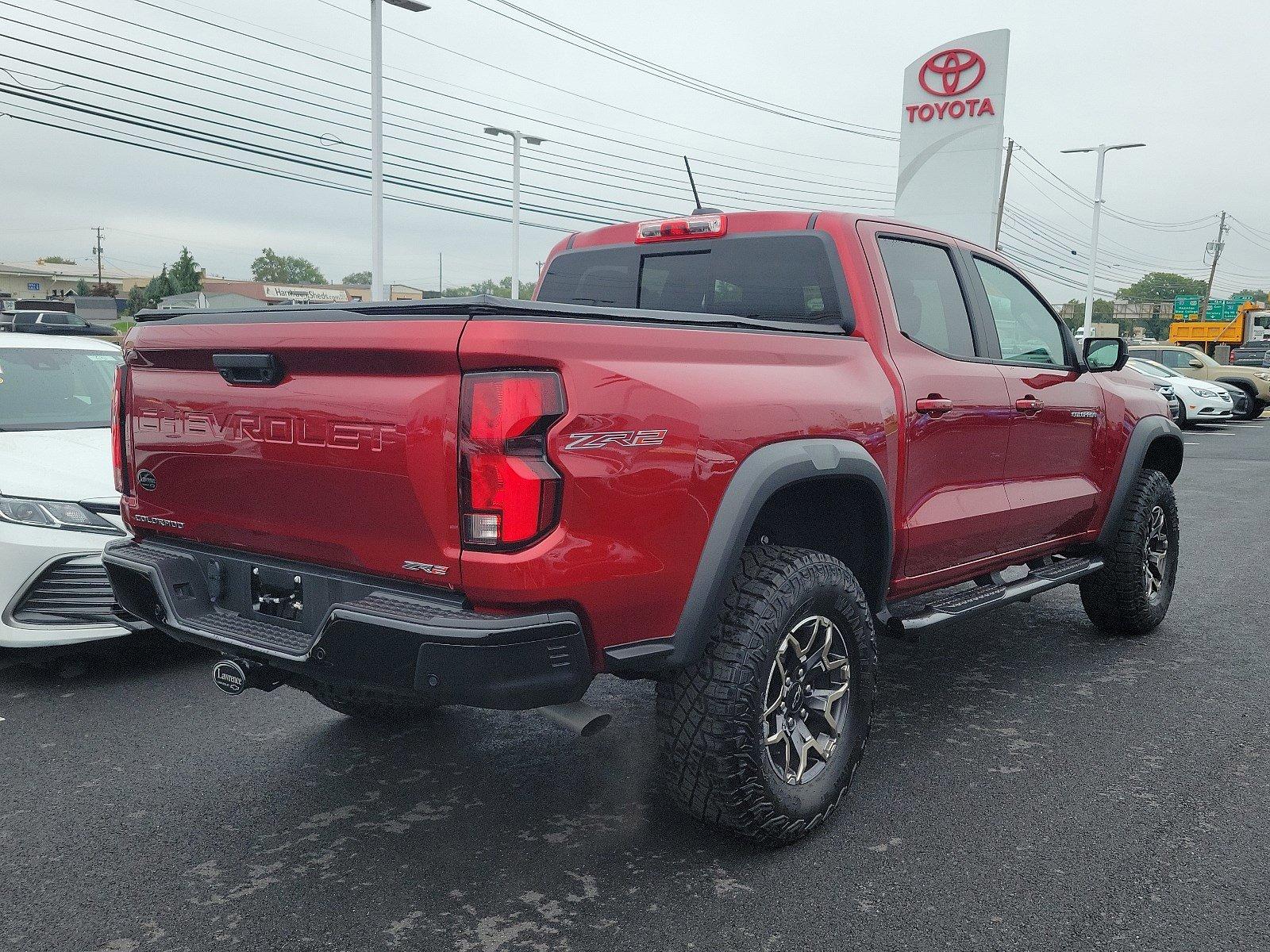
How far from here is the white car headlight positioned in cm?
446

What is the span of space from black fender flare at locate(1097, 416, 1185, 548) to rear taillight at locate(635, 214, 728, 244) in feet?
8.10

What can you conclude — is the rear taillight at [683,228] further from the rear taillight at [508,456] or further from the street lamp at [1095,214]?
the street lamp at [1095,214]

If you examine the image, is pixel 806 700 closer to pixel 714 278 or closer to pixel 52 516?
pixel 714 278

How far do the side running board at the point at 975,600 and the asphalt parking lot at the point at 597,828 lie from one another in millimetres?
479

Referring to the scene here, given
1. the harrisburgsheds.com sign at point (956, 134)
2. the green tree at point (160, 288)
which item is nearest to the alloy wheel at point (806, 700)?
the harrisburgsheds.com sign at point (956, 134)

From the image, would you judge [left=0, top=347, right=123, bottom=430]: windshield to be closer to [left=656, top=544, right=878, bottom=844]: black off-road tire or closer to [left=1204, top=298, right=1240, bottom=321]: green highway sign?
[left=656, top=544, right=878, bottom=844]: black off-road tire

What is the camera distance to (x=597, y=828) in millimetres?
3213

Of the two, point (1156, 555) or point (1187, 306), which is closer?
point (1156, 555)

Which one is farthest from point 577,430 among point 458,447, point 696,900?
point 696,900

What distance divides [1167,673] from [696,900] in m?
3.07

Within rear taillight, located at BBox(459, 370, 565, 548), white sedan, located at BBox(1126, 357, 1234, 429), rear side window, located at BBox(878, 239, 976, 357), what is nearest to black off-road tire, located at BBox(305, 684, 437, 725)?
rear taillight, located at BBox(459, 370, 565, 548)

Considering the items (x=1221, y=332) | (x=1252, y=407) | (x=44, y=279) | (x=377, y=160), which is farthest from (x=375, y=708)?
(x=44, y=279)

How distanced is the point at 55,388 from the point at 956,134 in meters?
26.3

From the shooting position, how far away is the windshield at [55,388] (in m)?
5.52
